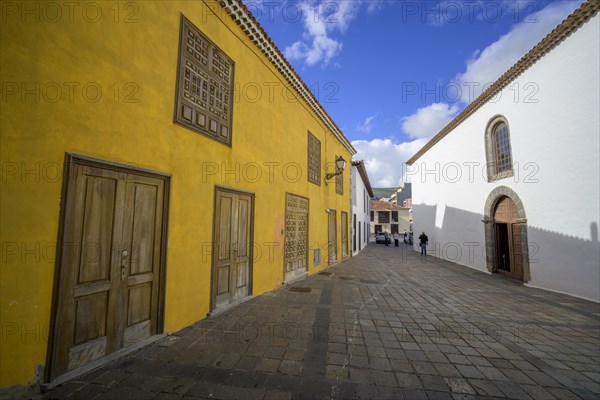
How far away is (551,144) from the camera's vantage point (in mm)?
7793

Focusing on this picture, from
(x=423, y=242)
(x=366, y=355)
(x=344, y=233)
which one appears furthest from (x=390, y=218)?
(x=366, y=355)

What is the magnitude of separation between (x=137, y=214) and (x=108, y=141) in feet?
3.23

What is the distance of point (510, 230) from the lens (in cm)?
985

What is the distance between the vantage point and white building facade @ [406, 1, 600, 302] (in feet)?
22.2

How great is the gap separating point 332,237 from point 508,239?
696 centimetres

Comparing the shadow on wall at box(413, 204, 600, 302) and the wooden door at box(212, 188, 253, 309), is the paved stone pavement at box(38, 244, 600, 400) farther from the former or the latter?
the shadow on wall at box(413, 204, 600, 302)

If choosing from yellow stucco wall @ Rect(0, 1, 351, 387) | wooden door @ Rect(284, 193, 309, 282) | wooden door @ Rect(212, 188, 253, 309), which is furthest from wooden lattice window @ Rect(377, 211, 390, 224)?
yellow stucco wall @ Rect(0, 1, 351, 387)

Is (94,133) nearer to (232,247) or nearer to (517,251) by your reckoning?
(232,247)

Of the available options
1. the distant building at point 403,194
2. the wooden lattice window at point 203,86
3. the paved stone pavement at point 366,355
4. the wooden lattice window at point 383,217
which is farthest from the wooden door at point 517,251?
the distant building at point 403,194

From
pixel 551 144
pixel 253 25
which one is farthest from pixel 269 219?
pixel 551 144

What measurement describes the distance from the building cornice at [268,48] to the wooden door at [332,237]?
4.49 meters

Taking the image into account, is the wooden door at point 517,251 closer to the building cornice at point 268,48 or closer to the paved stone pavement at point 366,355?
the paved stone pavement at point 366,355

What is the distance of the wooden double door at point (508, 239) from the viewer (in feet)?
30.7

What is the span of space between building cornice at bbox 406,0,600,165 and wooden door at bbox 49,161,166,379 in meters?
10.9
